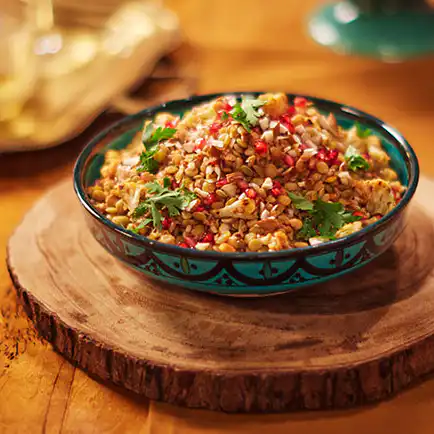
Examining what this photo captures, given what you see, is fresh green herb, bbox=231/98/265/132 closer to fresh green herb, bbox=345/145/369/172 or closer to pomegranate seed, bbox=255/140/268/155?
pomegranate seed, bbox=255/140/268/155

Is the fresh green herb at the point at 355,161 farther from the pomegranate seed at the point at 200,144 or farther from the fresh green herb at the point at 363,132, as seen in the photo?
the pomegranate seed at the point at 200,144

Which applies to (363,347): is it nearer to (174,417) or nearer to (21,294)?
(174,417)

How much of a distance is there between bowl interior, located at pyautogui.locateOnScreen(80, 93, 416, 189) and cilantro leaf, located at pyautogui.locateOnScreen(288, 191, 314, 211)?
11.9 inches

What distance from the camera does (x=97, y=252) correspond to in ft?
6.14

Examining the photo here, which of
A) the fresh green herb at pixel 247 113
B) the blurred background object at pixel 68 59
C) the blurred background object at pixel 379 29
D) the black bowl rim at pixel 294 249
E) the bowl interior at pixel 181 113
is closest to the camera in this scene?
the black bowl rim at pixel 294 249

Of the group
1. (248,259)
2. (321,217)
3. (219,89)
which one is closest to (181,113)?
(321,217)

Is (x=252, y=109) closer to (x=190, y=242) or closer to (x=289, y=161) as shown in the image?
(x=289, y=161)

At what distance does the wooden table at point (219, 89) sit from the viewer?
1.47 m

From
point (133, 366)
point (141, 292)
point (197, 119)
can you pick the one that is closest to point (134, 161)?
point (197, 119)

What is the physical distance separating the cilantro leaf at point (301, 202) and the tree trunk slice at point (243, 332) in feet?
0.70

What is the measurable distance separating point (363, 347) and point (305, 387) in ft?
0.52

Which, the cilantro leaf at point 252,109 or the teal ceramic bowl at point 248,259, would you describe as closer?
the teal ceramic bowl at point 248,259

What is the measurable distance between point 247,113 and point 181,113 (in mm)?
423

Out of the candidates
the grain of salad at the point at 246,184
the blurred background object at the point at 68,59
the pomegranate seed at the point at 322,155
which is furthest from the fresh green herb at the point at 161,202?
the blurred background object at the point at 68,59
